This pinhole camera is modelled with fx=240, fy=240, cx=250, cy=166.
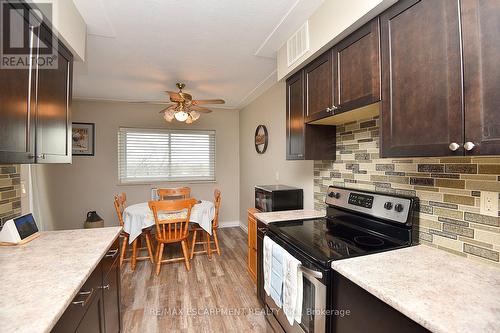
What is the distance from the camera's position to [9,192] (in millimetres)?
1712

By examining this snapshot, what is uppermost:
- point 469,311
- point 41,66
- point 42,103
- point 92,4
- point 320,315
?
point 92,4

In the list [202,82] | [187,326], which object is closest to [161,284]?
[187,326]

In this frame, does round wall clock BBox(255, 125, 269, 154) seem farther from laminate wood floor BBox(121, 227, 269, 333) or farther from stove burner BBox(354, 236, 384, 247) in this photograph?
stove burner BBox(354, 236, 384, 247)

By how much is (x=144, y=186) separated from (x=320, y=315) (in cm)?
401

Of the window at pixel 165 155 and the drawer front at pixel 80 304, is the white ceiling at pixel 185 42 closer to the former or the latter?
the window at pixel 165 155

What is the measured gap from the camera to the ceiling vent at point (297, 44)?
1842mm

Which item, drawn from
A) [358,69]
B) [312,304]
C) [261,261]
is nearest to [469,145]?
[358,69]

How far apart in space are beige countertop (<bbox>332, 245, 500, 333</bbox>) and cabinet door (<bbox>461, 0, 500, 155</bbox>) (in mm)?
527

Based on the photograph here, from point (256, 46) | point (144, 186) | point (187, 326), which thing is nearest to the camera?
point (187, 326)

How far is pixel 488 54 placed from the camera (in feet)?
2.78

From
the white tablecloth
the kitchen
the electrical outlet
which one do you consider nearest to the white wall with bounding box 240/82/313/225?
the kitchen

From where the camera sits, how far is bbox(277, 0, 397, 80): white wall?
4.18 feet

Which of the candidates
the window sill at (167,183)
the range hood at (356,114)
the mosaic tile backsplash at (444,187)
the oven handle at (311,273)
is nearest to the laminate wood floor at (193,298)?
the oven handle at (311,273)

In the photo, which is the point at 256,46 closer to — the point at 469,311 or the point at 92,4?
the point at 92,4
